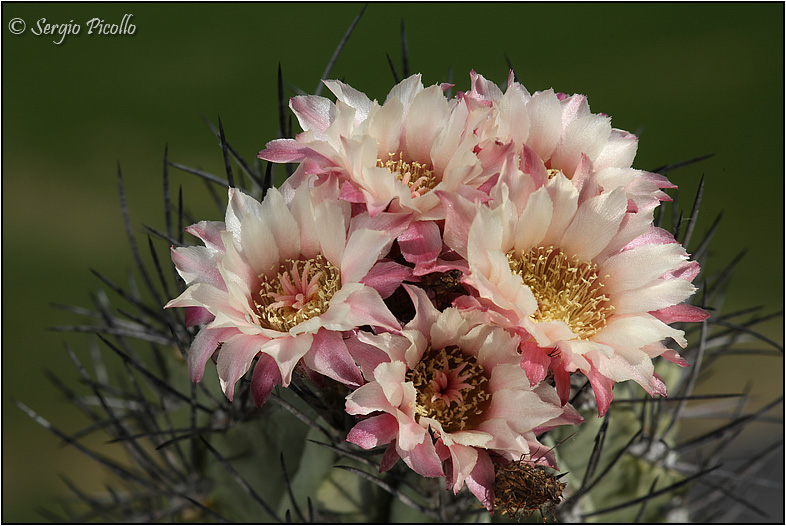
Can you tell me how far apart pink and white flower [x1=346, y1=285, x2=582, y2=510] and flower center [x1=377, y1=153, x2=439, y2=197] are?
84 mm

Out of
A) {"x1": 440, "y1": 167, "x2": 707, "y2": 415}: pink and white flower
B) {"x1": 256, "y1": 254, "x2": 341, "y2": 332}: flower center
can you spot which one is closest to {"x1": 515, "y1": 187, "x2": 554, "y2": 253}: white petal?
{"x1": 440, "y1": 167, "x2": 707, "y2": 415}: pink and white flower

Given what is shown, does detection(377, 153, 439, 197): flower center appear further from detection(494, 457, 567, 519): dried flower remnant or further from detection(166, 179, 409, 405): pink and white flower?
detection(494, 457, 567, 519): dried flower remnant

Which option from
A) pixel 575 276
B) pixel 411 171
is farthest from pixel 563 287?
pixel 411 171

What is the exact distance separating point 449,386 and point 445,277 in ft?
0.21

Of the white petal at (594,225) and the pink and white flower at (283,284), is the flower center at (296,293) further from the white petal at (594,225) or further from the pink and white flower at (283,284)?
the white petal at (594,225)

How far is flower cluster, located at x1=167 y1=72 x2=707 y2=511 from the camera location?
0.39m

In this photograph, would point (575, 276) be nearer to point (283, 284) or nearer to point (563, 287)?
point (563, 287)

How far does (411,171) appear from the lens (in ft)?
1.55

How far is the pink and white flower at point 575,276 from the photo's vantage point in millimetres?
386

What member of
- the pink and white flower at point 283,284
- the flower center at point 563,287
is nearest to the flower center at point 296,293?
the pink and white flower at point 283,284

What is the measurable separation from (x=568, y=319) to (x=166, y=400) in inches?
21.0

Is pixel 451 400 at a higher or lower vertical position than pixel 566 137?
lower

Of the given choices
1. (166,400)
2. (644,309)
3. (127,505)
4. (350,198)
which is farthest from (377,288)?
(127,505)

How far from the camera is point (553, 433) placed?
Result: 63 centimetres
